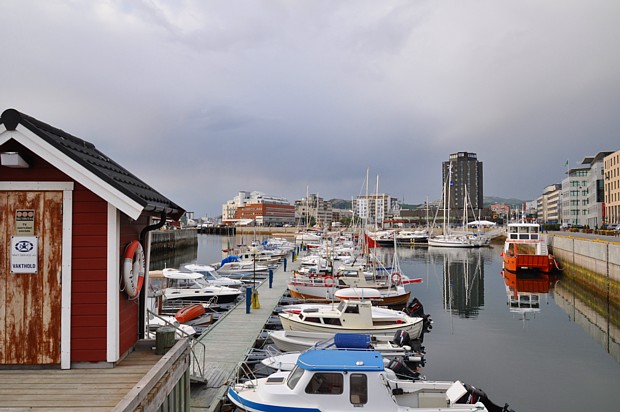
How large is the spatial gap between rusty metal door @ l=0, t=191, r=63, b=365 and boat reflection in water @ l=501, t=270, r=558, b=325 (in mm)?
29461

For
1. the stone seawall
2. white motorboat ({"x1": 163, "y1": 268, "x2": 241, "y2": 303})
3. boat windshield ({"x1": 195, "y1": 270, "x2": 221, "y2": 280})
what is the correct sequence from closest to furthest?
white motorboat ({"x1": 163, "y1": 268, "x2": 241, "y2": 303}), the stone seawall, boat windshield ({"x1": 195, "y1": 270, "x2": 221, "y2": 280})

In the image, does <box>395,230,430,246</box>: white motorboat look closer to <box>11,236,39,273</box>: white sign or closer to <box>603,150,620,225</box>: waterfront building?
<box>603,150,620,225</box>: waterfront building

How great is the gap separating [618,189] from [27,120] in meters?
98.7

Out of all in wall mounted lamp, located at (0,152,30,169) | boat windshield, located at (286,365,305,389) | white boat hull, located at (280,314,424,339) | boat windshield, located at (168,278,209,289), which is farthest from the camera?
boat windshield, located at (168,278,209,289)

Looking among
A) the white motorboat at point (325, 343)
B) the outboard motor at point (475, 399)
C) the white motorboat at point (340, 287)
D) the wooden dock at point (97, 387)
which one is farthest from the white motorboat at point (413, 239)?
the wooden dock at point (97, 387)

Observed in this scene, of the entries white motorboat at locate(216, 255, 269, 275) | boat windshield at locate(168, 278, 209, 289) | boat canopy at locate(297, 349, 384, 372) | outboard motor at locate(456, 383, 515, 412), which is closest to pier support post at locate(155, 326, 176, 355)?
boat canopy at locate(297, 349, 384, 372)

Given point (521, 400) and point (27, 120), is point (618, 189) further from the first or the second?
point (27, 120)

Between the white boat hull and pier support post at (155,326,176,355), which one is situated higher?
pier support post at (155,326,176,355)

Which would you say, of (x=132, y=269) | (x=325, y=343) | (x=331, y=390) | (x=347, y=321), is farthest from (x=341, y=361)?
(x=347, y=321)

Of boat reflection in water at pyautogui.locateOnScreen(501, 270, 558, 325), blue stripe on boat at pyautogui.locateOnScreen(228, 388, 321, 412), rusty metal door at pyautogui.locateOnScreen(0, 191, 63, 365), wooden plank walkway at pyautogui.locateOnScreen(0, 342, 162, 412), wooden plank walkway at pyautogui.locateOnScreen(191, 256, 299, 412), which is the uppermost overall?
rusty metal door at pyautogui.locateOnScreen(0, 191, 63, 365)

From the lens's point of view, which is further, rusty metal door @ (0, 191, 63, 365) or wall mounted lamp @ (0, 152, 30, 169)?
rusty metal door @ (0, 191, 63, 365)

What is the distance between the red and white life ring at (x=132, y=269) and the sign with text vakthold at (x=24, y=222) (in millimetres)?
1472

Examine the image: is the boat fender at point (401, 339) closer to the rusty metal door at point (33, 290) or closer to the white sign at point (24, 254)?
the rusty metal door at point (33, 290)

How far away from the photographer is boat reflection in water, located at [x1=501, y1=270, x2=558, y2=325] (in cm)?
3308
